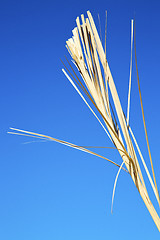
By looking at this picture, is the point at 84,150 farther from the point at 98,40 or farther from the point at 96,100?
the point at 98,40

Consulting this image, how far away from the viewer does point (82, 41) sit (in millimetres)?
1201

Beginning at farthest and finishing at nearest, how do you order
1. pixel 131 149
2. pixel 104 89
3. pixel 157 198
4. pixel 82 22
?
pixel 82 22 < pixel 104 89 < pixel 131 149 < pixel 157 198

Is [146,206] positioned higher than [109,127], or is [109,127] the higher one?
[109,127]

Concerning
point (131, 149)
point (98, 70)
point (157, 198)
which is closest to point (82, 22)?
point (98, 70)

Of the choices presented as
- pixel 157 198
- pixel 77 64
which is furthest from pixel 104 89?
pixel 157 198

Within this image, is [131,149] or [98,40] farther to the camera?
[98,40]

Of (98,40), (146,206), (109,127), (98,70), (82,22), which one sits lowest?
(146,206)

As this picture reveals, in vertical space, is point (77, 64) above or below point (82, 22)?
below

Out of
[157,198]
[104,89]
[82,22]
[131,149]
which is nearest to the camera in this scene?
[157,198]

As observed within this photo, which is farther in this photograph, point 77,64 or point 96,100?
point 77,64

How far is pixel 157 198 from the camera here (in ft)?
2.89

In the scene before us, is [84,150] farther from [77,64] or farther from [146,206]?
[77,64]

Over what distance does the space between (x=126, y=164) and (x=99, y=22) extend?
55cm

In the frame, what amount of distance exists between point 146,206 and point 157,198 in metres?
0.04
